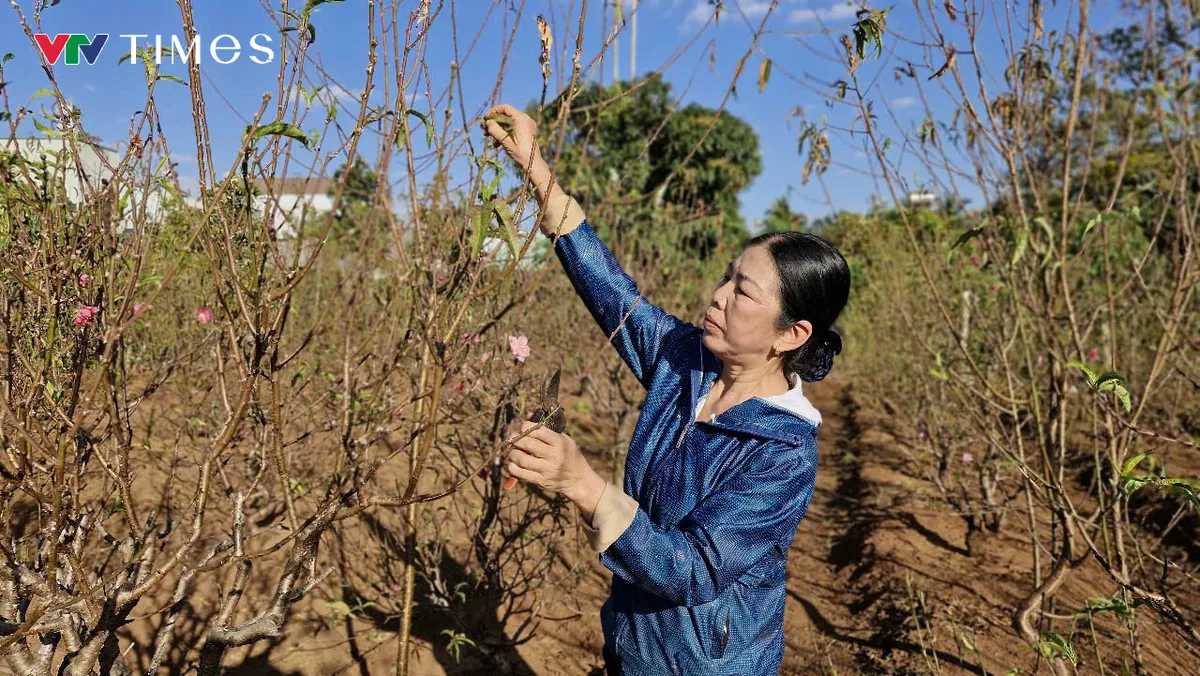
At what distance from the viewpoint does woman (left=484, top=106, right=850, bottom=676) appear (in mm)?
1261

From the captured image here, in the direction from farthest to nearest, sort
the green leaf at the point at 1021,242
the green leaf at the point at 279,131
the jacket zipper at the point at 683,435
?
1. the green leaf at the point at 1021,242
2. the jacket zipper at the point at 683,435
3. the green leaf at the point at 279,131

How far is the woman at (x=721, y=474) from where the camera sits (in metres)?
1.26

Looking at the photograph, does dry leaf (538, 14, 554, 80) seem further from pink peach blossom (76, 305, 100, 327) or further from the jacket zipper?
pink peach blossom (76, 305, 100, 327)

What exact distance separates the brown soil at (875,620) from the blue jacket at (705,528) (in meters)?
1.24

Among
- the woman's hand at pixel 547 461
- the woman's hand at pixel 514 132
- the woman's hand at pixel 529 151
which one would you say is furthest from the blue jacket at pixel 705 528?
the woman's hand at pixel 514 132

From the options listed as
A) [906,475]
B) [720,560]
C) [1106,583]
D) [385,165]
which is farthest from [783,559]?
[906,475]

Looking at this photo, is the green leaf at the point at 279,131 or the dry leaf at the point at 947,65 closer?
the green leaf at the point at 279,131

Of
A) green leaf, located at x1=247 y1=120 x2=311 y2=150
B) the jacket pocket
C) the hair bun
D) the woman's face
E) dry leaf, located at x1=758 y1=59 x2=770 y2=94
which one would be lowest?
the jacket pocket

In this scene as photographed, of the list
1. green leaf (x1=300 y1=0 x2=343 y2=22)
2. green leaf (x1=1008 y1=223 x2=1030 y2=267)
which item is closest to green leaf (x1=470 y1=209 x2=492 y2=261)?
green leaf (x1=300 y1=0 x2=343 y2=22)

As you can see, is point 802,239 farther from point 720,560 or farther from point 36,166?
point 36,166

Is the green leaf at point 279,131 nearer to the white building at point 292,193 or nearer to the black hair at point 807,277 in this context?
the white building at point 292,193

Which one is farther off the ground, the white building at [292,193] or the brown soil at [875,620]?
the white building at [292,193]

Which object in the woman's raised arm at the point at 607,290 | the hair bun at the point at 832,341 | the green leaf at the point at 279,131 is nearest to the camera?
the green leaf at the point at 279,131

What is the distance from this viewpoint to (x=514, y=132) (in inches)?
61.7
